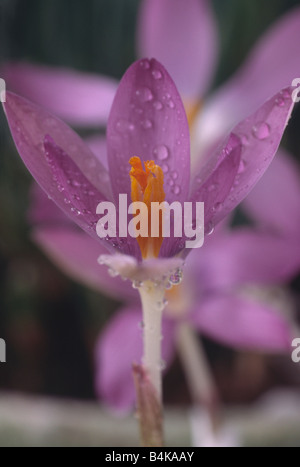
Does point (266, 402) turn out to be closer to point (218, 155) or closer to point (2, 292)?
point (2, 292)

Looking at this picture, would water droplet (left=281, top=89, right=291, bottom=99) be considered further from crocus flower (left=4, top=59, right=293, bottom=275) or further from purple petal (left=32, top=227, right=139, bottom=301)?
purple petal (left=32, top=227, right=139, bottom=301)

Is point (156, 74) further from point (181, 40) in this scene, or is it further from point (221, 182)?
point (181, 40)

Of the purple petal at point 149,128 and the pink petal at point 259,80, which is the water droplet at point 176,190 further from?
the pink petal at point 259,80

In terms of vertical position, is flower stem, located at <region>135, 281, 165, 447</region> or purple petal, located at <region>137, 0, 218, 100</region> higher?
purple petal, located at <region>137, 0, 218, 100</region>

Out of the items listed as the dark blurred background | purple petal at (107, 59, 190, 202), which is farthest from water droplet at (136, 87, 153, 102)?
the dark blurred background

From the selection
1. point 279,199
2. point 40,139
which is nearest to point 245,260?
point 279,199
